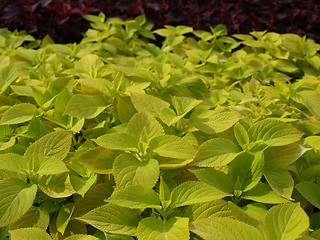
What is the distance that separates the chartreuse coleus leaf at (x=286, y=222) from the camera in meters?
0.88

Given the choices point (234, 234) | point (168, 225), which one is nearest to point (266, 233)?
point (234, 234)

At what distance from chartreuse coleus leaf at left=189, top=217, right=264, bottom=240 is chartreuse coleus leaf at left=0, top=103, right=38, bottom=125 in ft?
2.68

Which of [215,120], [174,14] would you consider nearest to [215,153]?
[215,120]

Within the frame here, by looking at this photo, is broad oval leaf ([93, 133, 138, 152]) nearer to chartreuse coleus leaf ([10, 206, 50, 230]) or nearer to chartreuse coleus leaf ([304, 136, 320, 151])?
chartreuse coleus leaf ([10, 206, 50, 230])

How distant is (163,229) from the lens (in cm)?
97

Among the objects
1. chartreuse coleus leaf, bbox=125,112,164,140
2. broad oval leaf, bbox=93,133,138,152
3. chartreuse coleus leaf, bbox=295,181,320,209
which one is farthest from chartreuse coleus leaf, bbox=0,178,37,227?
chartreuse coleus leaf, bbox=295,181,320,209

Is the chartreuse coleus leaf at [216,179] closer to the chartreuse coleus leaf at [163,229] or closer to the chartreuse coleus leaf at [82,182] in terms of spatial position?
the chartreuse coleus leaf at [163,229]

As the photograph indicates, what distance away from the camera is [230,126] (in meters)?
1.26

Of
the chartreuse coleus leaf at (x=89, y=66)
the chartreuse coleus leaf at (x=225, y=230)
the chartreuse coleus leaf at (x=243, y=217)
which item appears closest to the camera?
the chartreuse coleus leaf at (x=225, y=230)

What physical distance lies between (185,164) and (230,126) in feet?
0.77

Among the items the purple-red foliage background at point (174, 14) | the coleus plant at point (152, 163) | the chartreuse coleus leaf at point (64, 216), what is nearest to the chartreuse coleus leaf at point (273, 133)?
the coleus plant at point (152, 163)

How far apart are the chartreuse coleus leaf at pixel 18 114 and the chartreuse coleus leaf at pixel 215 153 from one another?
0.69m

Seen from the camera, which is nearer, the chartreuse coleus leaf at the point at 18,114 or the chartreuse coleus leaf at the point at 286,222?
the chartreuse coleus leaf at the point at 286,222

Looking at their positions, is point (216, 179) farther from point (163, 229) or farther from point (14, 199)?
point (14, 199)
